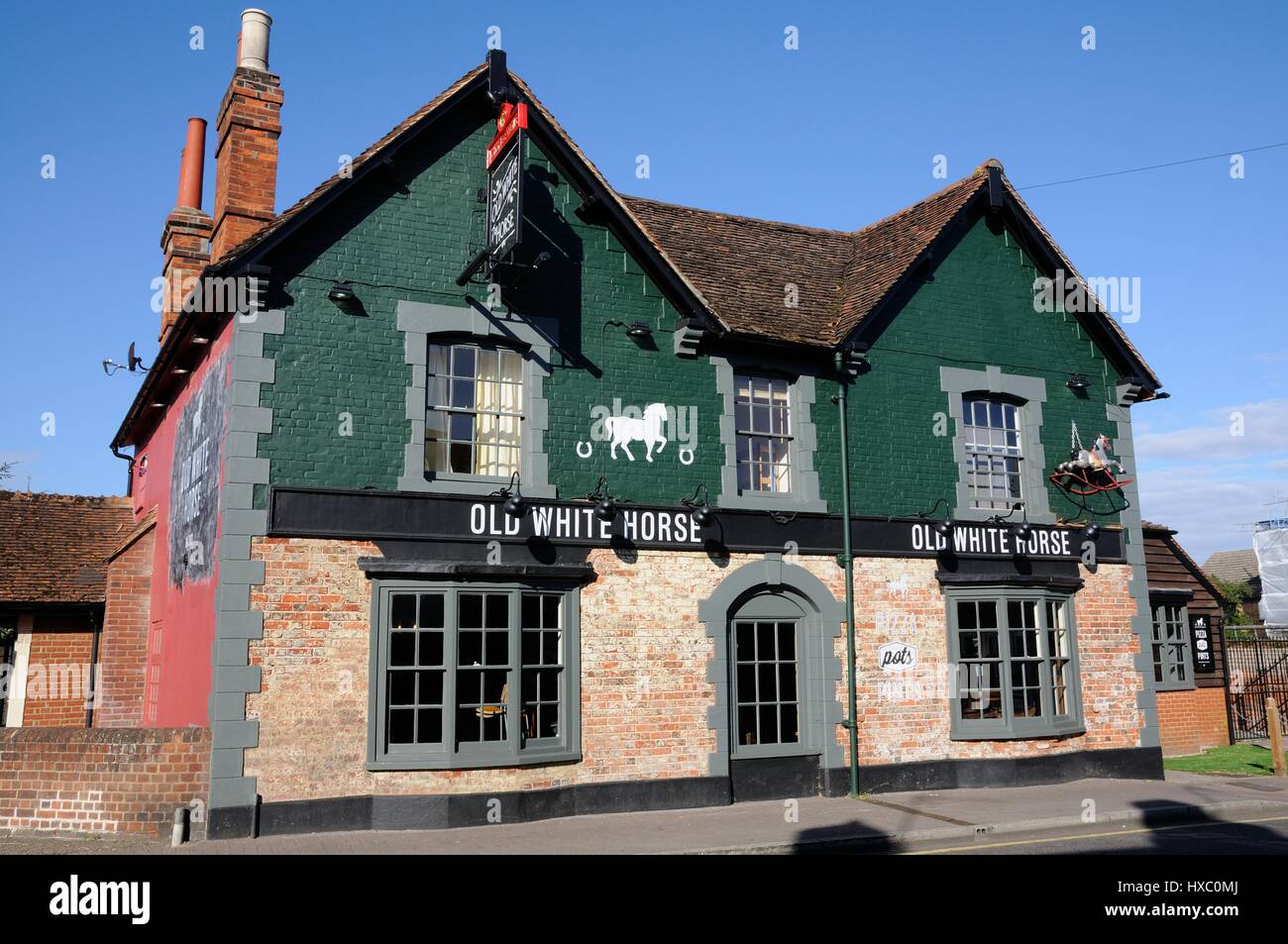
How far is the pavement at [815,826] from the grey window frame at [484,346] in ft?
14.5

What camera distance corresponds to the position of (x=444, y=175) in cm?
1452

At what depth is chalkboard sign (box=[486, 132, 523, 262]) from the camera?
43.0ft

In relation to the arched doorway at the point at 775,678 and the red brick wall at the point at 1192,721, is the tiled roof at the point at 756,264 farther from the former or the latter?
the red brick wall at the point at 1192,721

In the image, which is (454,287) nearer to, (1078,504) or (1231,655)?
(1078,504)

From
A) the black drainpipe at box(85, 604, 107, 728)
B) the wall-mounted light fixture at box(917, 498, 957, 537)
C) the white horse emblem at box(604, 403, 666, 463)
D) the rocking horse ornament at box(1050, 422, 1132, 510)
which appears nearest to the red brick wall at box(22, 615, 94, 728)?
the black drainpipe at box(85, 604, 107, 728)

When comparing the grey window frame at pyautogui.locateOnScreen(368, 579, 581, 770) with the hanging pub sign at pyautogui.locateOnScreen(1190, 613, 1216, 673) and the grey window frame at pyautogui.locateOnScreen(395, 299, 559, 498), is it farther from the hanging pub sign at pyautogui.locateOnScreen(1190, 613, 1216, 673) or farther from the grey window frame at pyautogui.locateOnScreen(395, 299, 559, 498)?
the hanging pub sign at pyautogui.locateOnScreen(1190, 613, 1216, 673)

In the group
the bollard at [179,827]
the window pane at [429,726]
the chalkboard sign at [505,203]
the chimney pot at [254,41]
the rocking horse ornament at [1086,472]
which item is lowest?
the bollard at [179,827]

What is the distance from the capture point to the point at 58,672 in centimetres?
2012

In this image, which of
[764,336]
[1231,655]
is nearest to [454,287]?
[764,336]

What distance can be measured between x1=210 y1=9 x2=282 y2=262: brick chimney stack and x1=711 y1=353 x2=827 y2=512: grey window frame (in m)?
7.05

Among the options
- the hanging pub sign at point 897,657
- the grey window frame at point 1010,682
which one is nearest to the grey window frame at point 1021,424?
the grey window frame at point 1010,682

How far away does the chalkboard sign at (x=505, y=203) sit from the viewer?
1312 centimetres

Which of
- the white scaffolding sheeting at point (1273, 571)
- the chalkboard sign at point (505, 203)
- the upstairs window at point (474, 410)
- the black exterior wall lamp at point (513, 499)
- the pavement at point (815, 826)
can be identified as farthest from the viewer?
the white scaffolding sheeting at point (1273, 571)
